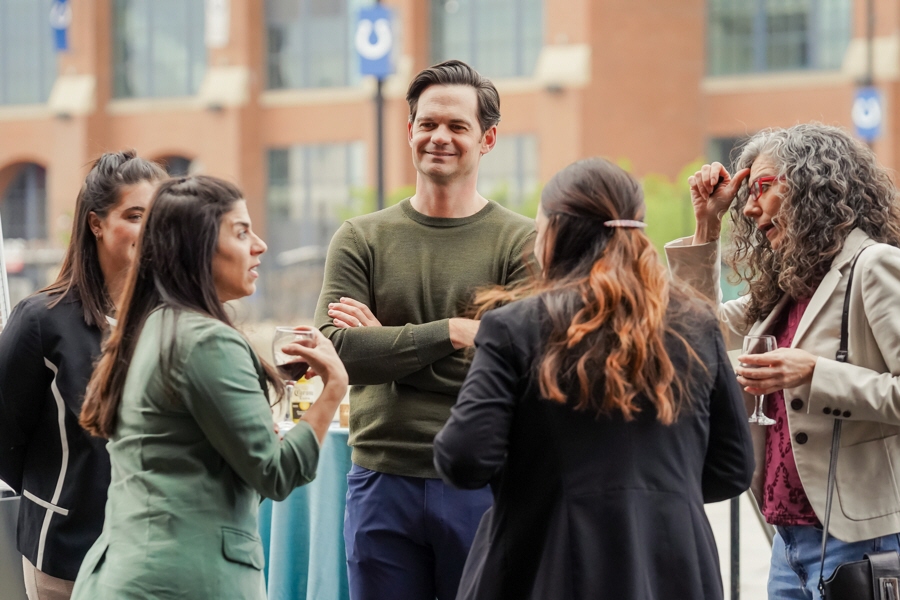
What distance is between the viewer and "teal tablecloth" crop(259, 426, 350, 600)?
4.10 m

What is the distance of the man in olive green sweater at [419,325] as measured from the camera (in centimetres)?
298

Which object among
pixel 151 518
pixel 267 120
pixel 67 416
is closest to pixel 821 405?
pixel 151 518

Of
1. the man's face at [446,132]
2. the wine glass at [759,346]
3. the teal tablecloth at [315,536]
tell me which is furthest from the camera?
the teal tablecloth at [315,536]

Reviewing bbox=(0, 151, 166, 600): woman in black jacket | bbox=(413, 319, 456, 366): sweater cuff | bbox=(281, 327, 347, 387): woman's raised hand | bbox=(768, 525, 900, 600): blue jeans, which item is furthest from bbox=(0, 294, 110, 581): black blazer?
bbox=(768, 525, 900, 600): blue jeans

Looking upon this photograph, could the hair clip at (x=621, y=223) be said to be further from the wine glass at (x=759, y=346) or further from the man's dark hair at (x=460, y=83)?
the man's dark hair at (x=460, y=83)

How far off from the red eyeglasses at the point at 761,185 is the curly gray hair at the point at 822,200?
0.03 meters

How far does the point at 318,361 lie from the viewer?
2.41 m

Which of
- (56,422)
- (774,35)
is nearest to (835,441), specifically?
(56,422)

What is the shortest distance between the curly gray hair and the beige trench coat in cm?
6

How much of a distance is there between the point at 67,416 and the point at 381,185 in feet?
34.8

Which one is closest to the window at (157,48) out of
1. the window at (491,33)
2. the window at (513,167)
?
the window at (491,33)

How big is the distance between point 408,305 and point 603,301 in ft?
3.57

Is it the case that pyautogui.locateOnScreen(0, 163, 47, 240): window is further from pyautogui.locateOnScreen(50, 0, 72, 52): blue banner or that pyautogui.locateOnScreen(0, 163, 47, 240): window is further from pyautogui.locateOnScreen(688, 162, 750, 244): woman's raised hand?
pyautogui.locateOnScreen(688, 162, 750, 244): woman's raised hand

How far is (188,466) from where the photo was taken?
7.37 feet
